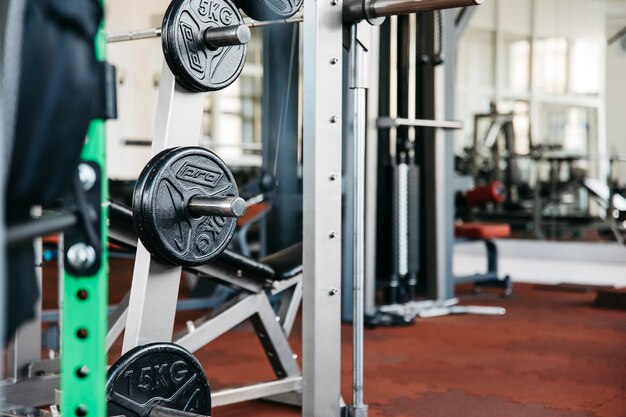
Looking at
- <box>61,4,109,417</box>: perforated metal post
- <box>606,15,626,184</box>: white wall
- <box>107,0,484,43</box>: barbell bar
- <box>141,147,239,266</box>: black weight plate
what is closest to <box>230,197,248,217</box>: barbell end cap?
<box>141,147,239,266</box>: black weight plate

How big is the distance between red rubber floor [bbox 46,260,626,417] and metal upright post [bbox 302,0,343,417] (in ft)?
1.71

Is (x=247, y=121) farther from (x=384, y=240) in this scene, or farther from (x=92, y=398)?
(x=92, y=398)

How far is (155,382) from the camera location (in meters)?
1.66

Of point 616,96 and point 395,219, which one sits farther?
point 616,96

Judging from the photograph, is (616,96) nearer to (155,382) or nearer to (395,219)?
(395,219)

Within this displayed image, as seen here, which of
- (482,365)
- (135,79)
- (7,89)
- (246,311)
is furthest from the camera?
(135,79)

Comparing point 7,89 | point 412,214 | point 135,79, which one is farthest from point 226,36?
point 135,79

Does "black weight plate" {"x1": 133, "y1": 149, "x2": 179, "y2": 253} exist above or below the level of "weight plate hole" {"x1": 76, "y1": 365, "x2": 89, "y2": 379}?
above

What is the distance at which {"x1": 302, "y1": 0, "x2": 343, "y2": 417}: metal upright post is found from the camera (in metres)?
1.66

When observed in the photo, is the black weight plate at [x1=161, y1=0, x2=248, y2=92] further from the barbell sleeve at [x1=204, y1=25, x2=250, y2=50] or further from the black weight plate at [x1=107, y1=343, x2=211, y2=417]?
the black weight plate at [x1=107, y1=343, x2=211, y2=417]

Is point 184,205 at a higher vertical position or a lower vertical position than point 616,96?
lower

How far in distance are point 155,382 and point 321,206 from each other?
0.52 m

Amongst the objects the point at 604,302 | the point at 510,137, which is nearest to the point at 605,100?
the point at 510,137

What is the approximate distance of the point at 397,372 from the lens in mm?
2664
